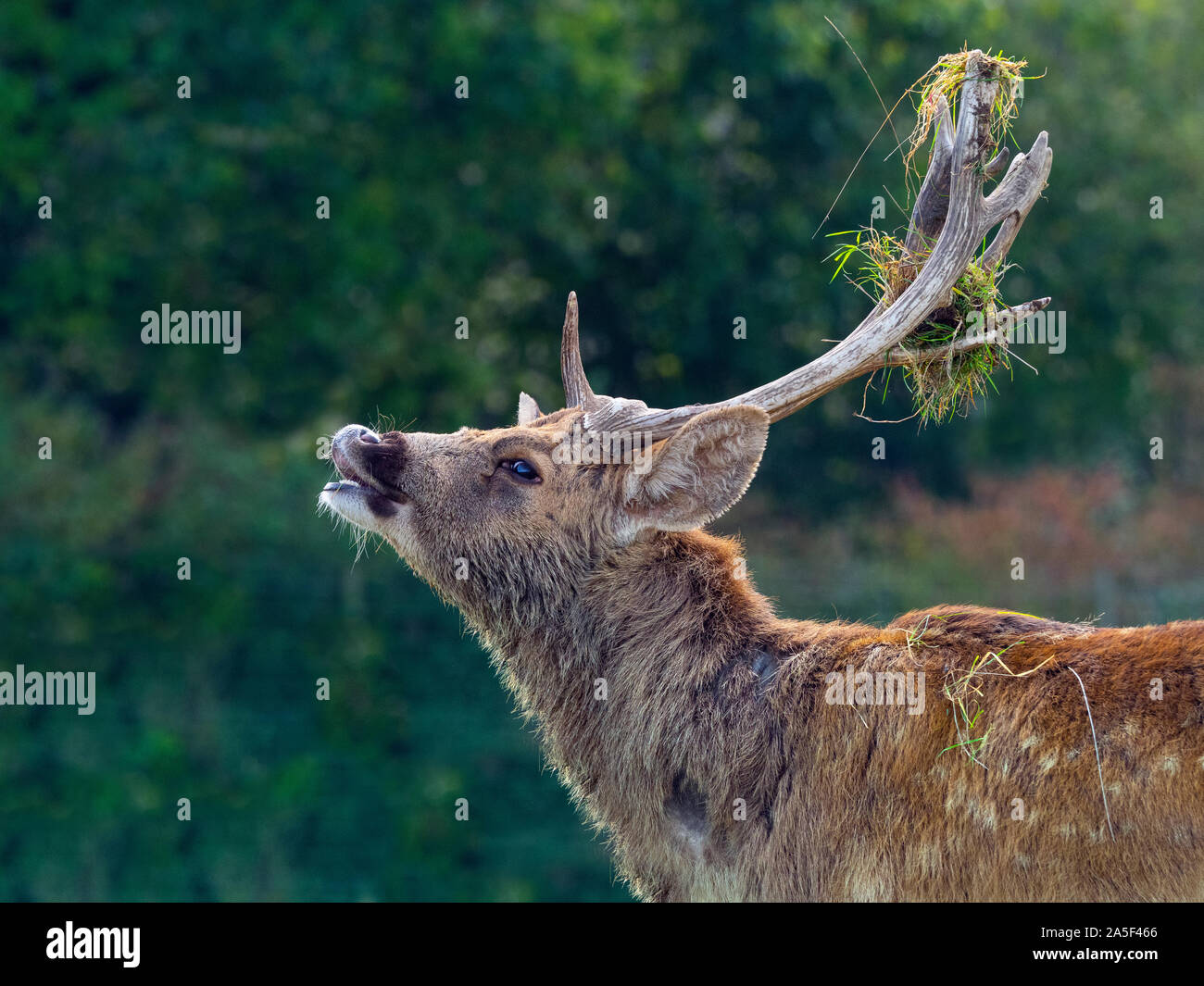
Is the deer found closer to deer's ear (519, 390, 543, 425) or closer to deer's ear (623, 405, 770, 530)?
deer's ear (623, 405, 770, 530)

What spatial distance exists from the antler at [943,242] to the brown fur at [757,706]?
29 cm

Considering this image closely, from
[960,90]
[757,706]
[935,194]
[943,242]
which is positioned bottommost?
[757,706]

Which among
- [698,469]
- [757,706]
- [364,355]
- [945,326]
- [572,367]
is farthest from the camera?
[364,355]

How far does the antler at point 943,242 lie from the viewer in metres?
5.06

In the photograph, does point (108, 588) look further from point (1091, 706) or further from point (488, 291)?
point (1091, 706)

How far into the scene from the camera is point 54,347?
62.3 ft

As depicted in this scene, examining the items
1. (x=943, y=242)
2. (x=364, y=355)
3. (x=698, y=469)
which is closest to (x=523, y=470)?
Answer: (x=698, y=469)

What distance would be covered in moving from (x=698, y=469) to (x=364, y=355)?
1432 cm

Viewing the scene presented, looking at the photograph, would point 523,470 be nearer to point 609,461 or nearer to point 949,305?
point 609,461

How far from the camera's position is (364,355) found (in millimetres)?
18875

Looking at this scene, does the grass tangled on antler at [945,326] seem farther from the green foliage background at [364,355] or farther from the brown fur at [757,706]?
the green foliage background at [364,355]

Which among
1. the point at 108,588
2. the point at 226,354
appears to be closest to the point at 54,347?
the point at 226,354

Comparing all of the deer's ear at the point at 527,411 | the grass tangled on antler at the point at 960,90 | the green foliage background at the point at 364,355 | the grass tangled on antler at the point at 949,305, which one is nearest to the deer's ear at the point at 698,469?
the grass tangled on antler at the point at 949,305

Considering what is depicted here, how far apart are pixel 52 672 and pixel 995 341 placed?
1381 cm
